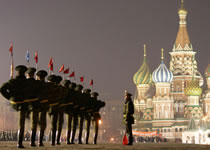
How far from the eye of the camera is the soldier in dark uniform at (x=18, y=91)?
1623 centimetres

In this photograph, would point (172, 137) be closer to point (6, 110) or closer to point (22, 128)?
point (6, 110)

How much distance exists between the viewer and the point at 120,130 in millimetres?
149250

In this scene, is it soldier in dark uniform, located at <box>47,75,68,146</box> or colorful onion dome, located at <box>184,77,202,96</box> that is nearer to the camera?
soldier in dark uniform, located at <box>47,75,68,146</box>

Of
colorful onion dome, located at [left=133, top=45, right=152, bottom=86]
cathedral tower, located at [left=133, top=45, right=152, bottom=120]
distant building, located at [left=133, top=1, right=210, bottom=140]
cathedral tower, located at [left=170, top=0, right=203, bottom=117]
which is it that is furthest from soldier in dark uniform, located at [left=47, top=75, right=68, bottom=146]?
colorful onion dome, located at [left=133, top=45, right=152, bottom=86]

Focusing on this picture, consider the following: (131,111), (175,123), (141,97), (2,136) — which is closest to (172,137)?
(175,123)

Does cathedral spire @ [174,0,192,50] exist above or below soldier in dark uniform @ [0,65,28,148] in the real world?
above

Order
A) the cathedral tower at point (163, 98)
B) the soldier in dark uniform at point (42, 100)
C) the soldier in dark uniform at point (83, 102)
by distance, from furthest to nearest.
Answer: the cathedral tower at point (163, 98) → the soldier in dark uniform at point (83, 102) → the soldier in dark uniform at point (42, 100)

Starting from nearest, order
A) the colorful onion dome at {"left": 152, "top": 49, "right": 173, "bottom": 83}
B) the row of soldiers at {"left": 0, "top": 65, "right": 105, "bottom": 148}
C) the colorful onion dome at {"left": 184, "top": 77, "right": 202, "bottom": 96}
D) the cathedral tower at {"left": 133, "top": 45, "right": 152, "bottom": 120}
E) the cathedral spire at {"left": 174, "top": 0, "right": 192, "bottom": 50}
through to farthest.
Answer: the row of soldiers at {"left": 0, "top": 65, "right": 105, "bottom": 148} < the colorful onion dome at {"left": 184, "top": 77, "right": 202, "bottom": 96} < the colorful onion dome at {"left": 152, "top": 49, "right": 173, "bottom": 83} < the cathedral tower at {"left": 133, "top": 45, "right": 152, "bottom": 120} < the cathedral spire at {"left": 174, "top": 0, "right": 192, "bottom": 50}

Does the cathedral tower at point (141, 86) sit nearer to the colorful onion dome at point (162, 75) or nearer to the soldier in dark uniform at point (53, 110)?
the colorful onion dome at point (162, 75)

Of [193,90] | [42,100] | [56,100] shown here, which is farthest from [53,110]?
[193,90]

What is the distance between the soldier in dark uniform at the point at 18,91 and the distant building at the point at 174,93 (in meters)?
122

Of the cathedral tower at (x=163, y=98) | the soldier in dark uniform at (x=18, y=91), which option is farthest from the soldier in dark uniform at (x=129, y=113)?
the cathedral tower at (x=163, y=98)

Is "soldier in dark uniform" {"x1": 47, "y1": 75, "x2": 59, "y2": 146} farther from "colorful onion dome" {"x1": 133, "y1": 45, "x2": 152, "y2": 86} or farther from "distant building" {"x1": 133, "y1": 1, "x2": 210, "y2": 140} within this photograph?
"colorful onion dome" {"x1": 133, "y1": 45, "x2": 152, "y2": 86}

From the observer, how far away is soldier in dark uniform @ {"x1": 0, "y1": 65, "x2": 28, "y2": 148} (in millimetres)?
16234
